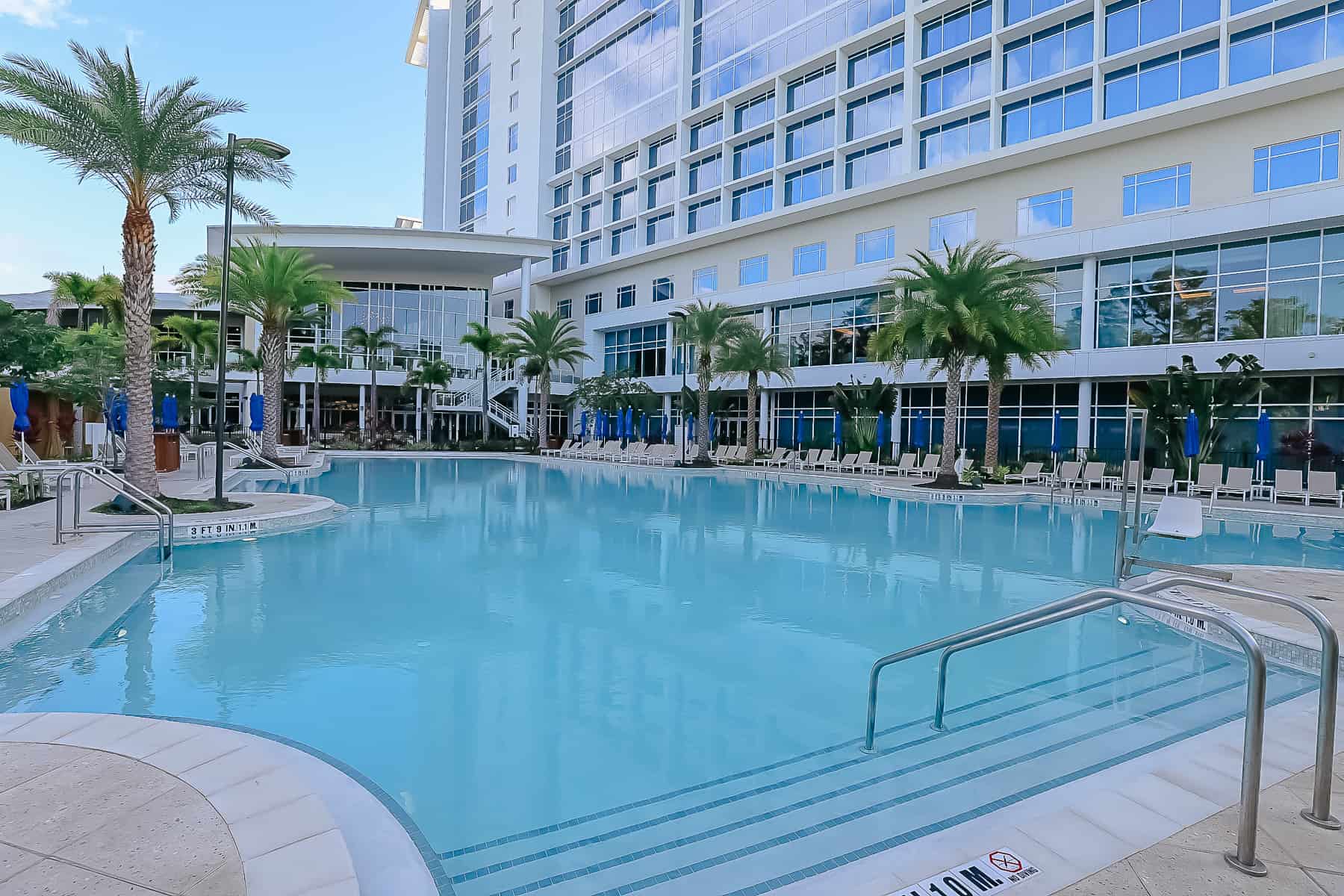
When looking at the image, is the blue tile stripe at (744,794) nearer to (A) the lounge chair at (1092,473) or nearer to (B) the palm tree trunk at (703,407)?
(A) the lounge chair at (1092,473)

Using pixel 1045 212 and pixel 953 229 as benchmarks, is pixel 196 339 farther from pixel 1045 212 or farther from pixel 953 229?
pixel 1045 212

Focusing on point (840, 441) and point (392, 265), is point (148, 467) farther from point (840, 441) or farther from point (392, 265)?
point (392, 265)

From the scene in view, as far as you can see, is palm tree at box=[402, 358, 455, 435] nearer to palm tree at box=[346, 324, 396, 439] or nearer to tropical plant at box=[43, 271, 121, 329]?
palm tree at box=[346, 324, 396, 439]

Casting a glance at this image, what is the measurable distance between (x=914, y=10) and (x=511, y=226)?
3153 cm

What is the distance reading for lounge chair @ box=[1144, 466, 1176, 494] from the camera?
21.3 metres

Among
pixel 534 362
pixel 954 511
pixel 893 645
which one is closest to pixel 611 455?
pixel 534 362

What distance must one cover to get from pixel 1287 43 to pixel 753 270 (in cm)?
2130

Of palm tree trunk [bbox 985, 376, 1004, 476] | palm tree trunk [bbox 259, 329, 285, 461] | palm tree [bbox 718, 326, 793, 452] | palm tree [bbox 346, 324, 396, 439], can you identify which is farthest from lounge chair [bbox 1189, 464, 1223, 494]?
palm tree [bbox 346, 324, 396, 439]

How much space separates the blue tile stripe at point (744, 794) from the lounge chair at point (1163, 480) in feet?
60.2

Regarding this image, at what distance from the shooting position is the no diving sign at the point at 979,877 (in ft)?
9.22

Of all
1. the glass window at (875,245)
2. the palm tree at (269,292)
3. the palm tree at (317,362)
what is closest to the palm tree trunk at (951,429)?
the glass window at (875,245)

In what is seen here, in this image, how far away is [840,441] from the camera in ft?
107

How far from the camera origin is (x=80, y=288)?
45250 mm

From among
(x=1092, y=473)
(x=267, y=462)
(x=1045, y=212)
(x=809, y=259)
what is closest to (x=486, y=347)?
→ (x=809, y=259)
